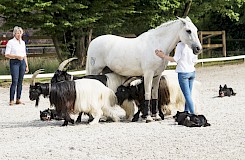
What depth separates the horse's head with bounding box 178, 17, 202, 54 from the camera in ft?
31.8

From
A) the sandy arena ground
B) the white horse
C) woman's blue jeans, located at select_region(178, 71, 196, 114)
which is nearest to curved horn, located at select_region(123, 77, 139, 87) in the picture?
the white horse

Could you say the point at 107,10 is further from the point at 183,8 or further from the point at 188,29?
the point at 188,29

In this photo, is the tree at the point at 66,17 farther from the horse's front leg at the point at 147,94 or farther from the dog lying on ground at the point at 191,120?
the dog lying on ground at the point at 191,120

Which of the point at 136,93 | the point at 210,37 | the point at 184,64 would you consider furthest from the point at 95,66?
the point at 210,37

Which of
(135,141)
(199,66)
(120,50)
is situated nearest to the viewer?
(135,141)

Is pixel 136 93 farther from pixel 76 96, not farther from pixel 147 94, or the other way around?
pixel 76 96

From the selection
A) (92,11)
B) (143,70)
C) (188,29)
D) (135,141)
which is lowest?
(135,141)

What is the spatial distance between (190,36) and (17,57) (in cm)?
536

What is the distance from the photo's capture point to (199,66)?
25562 mm

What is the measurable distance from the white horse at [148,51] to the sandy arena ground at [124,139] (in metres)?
0.86

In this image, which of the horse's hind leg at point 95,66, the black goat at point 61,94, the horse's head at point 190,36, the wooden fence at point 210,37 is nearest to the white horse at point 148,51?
the horse's head at point 190,36

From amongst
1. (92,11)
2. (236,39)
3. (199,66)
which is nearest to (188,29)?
(92,11)

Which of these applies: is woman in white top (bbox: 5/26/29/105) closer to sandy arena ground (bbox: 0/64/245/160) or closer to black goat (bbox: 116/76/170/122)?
sandy arena ground (bbox: 0/64/245/160)

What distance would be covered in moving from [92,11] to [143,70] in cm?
1237
